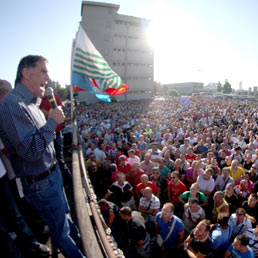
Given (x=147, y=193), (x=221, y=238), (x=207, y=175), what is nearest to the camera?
(x=221, y=238)

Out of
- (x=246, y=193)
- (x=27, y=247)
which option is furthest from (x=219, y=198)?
(x=27, y=247)

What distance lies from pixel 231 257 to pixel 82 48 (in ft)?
18.3

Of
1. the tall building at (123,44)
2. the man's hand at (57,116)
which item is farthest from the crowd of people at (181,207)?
the tall building at (123,44)

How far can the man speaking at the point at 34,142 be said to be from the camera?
4.40 ft

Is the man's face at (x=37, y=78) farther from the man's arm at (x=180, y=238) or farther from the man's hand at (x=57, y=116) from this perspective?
the man's arm at (x=180, y=238)

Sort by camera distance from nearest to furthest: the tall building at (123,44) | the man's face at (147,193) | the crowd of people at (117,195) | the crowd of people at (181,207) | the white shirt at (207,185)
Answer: the crowd of people at (117,195), the crowd of people at (181,207), the man's face at (147,193), the white shirt at (207,185), the tall building at (123,44)

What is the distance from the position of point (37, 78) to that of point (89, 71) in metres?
4.25

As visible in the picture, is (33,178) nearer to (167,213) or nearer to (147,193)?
(167,213)

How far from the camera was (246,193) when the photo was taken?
468 centimetres

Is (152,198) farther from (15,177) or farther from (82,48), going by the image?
(82,48)

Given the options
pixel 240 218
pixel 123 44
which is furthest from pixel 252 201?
pixel 123 44

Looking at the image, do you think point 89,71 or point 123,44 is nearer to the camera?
point 89,71

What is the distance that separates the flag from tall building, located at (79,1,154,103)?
38.3 m

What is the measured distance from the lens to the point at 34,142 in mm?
1335
